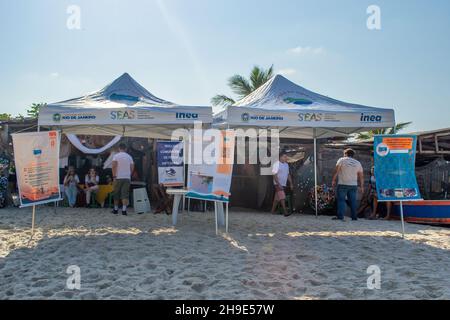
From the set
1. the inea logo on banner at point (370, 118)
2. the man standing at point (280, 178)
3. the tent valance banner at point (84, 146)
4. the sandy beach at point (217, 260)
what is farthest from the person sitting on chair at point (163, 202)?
the inea logo on banner at point (370, 118)

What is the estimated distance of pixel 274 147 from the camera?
429 inches

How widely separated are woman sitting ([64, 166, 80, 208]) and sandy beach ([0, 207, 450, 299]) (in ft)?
7.38

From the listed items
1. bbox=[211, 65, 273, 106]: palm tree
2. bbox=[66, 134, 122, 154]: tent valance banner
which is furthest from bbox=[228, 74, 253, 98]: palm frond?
bbox=[66, 134, 122, 154]: tent valance banner

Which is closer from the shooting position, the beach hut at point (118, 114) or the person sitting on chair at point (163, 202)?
the beach hut at point (118, 114)

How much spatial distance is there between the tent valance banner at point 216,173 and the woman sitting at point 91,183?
16.2ft

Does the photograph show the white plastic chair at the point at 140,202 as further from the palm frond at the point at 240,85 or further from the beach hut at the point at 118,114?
the palm frond at the point at 240,85

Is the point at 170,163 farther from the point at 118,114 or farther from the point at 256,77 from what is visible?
the point at 256,77

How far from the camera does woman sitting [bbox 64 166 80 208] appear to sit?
10289 millimetres

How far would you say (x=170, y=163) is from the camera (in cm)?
952

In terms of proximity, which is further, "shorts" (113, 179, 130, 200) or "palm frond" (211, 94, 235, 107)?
"palm frond" (211, 94, 235, 107)

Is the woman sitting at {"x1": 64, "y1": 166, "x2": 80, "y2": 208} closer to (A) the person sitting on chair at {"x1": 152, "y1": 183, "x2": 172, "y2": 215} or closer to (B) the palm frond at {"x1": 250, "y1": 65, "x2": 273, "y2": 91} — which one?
(A) the person sitting on chair at {"x1": 152, "y1": 183, "x2": 172, "y2": 215}

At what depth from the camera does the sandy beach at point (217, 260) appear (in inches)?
150

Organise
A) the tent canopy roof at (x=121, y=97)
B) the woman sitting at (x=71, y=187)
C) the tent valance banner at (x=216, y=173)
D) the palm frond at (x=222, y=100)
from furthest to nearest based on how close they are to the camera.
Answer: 1. the palm frond at (x=222, y=100)
2. the woman sitting at (x=71, y=187)
3. the tent canopy roof at (x=121, y=97)
4. the tent valance banner at (x=216, y=173)
